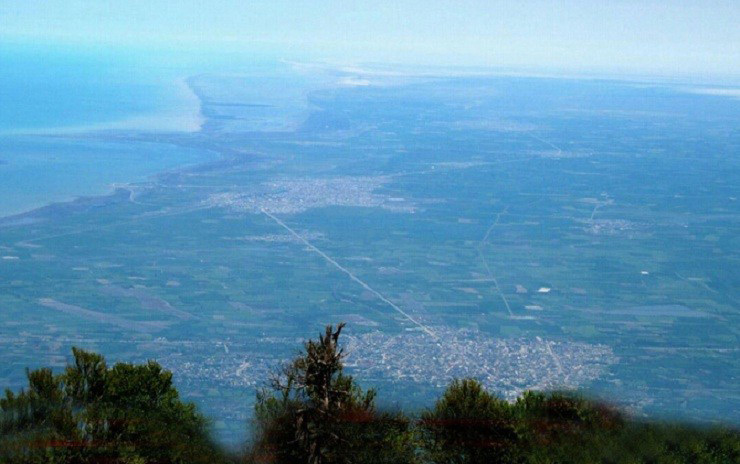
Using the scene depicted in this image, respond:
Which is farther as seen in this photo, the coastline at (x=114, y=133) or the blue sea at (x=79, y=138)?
the blue sea at (x=79, y=138)

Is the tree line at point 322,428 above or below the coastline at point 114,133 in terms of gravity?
below

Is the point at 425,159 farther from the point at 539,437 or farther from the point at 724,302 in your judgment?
the point at 539,437

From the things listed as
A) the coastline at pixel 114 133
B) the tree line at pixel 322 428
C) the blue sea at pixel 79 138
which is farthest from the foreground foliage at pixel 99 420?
the blue sea at pixel 79 138

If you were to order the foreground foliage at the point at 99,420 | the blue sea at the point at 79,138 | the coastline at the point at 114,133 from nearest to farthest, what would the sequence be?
the foreground foliage at the point at 99,420 → the coastline at the point at 114,133 → the blue sea at the point at 79,138

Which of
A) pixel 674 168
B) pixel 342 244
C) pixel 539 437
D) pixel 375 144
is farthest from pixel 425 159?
pixel 539 437

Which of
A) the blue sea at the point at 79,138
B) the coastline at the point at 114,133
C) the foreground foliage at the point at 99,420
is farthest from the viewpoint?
the blue sea at the point at 79,138

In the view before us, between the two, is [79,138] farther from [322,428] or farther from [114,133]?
[322,428]

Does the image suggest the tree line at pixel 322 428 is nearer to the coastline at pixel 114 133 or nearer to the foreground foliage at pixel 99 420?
the foreground foliage at pixel 99 420
